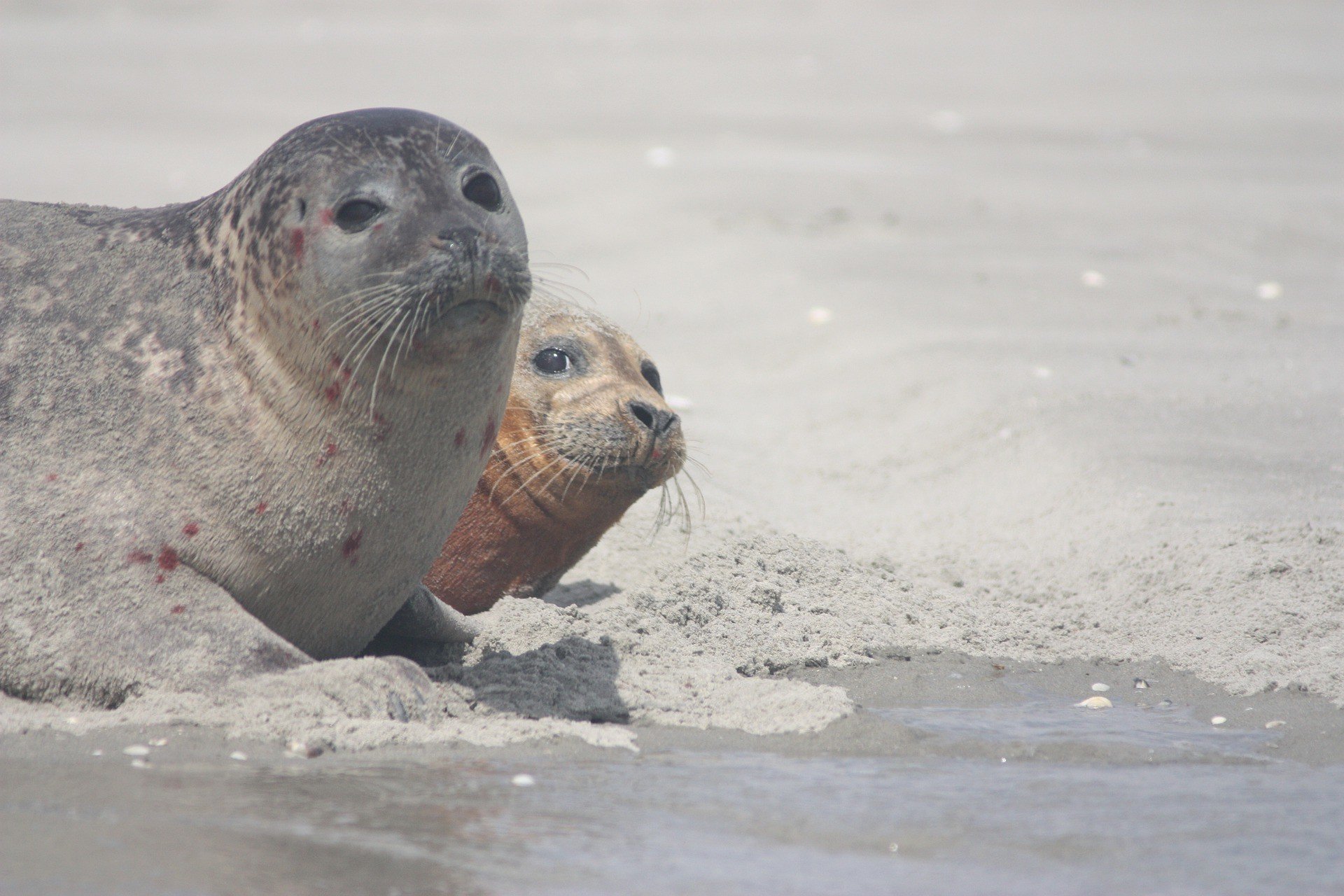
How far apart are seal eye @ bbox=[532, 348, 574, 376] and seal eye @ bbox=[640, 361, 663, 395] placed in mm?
285

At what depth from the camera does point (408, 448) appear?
3486mm

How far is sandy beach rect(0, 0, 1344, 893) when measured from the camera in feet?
10.3

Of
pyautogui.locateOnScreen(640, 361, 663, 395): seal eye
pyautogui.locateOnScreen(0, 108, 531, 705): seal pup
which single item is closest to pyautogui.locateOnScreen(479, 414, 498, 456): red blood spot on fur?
pyautogui.locateOnScreen(0, 108, 531, 705): seal pup

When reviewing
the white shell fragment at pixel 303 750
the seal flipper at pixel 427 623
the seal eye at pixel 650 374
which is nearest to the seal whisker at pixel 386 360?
the seal flipper at pixel 427 623

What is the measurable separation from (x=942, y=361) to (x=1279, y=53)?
11886 millimetres

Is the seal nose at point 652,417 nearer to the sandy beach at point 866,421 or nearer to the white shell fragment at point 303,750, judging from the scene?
the sandy beach at point 866,421

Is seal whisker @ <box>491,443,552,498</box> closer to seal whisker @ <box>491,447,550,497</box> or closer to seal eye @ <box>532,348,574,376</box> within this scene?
seal whisker @ <box>491,447,550,497</box>

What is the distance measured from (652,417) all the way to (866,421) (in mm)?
3290

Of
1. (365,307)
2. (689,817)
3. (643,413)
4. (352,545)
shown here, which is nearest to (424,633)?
(352,545)

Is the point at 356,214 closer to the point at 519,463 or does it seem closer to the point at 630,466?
the point at 519,463

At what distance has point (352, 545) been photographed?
3.50 metres

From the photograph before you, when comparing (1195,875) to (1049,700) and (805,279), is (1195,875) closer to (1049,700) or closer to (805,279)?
(1049,700)

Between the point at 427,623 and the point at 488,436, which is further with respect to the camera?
the point at 427,623

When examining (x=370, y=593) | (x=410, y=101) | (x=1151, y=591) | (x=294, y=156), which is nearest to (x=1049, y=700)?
(x=1151, y=591)
